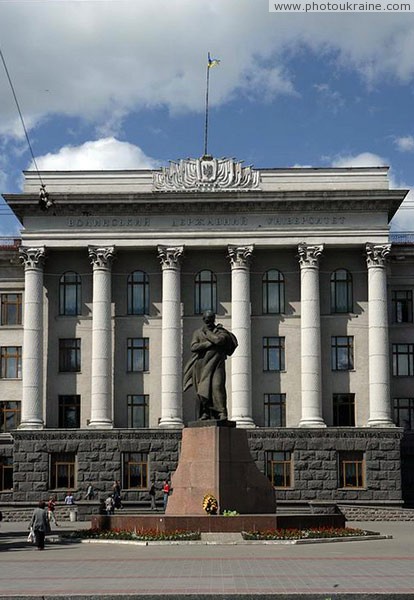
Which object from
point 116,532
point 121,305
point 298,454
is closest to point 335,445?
point 298,454

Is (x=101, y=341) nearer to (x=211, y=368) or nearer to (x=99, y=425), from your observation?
(x=99, y=425)

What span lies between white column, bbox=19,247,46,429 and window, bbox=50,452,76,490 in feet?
6.38

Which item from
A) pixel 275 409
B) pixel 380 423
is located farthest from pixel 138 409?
pixel 380 423

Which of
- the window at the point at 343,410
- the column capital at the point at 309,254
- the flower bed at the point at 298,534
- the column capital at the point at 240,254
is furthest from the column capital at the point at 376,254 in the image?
the flower bed at the point at 298,534

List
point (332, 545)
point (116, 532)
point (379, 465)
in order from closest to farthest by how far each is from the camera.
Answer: point (332, 545), point (116, 532), point (379, 465)

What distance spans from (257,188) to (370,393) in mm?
12410

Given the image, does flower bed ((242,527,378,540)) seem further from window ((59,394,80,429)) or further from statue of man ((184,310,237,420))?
window ((59,394,80,429))

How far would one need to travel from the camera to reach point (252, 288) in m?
63.2

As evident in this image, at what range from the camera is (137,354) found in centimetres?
6297

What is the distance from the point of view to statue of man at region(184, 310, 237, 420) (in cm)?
3375

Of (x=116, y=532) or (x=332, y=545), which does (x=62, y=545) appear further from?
(x=332, y=545)

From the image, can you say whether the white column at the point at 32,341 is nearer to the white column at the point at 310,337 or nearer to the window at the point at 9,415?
the window at the point at 9,415

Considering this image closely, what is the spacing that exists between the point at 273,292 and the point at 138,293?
7387 mm

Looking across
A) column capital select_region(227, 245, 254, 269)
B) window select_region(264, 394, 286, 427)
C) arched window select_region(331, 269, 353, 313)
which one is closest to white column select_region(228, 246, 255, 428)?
column capital select_region(227, 245, 254, 269)
